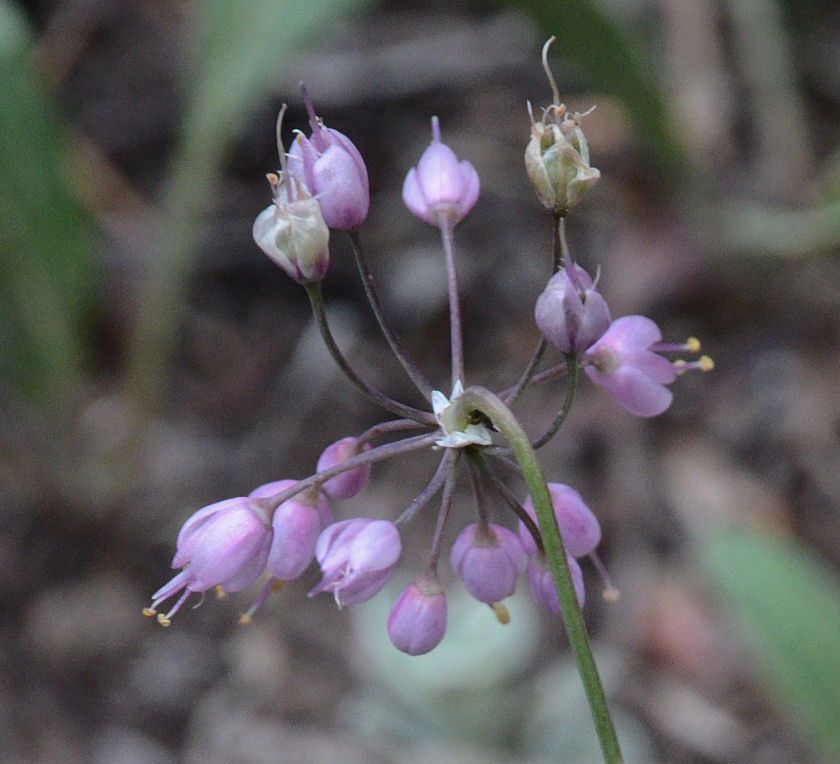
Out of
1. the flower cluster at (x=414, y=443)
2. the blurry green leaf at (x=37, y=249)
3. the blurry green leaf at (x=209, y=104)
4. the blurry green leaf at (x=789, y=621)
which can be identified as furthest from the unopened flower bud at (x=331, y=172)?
the blurry green leaf at (x=37, y=249)

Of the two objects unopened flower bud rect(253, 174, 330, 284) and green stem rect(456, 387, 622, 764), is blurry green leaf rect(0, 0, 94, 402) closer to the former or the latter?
unopened flower bud rect(253, 174, 330, 284)

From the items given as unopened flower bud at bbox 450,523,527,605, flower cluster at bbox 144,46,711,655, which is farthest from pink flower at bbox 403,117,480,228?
unopened flower bud at bbox 450,523,527,605

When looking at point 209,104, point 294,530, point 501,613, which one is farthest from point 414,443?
point 209,104

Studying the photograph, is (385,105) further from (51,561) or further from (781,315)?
(51,561)

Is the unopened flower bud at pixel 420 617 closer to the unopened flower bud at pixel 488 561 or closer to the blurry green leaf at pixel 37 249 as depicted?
the unopened flower bud at pixel 488 561

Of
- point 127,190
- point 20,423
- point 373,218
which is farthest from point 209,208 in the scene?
point 20,423

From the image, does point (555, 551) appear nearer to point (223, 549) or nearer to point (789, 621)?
point (223, 549)
